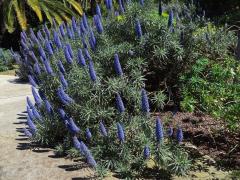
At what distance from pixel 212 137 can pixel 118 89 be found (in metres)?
1.29

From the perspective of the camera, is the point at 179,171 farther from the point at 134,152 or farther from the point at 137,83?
the point at 137,83

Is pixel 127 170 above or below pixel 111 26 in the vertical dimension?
below

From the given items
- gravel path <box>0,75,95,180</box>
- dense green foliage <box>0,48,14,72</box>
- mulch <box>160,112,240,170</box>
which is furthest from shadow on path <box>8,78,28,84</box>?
mulch <box>160,112,240,170</box>

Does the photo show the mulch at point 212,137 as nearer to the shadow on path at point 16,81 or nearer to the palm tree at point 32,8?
the shadow on path at point 16,81

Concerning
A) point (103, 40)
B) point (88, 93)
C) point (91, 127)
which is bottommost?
point (91, 127)

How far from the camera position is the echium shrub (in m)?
4.56

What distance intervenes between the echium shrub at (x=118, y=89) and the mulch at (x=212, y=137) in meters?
0.29

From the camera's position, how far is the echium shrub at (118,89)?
179 inches

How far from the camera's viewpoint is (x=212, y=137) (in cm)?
527

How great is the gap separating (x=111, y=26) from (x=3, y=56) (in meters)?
8.45

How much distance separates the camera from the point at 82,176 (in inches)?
183

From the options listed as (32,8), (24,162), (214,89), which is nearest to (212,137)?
(214,89)

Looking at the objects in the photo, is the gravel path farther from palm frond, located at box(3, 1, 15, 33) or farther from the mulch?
palm frond, located at box(3, 1, 15, 33)

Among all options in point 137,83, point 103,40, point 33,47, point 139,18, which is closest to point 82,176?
point 137,83
